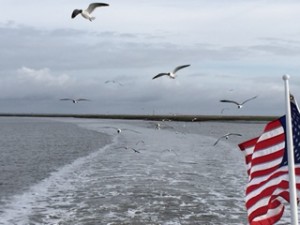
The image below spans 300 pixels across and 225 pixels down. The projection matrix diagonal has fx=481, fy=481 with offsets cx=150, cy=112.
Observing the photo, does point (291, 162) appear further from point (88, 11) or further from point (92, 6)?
point (92, 6)

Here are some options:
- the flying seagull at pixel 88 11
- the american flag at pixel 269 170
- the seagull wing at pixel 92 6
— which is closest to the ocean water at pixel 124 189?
the flying seagull at pixel 88 11

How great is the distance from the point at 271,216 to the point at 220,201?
13196 millimetres

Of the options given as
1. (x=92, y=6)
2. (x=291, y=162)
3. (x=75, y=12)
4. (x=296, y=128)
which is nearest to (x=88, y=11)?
(x=92, y=6)

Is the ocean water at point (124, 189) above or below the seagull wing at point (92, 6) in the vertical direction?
below

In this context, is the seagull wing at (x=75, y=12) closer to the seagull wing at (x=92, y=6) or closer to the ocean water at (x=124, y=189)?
the seagull wing at (x=92, y=6)

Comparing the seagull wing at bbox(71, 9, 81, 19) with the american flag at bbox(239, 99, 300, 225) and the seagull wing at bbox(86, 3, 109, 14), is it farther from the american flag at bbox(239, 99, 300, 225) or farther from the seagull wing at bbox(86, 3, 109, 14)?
the american flag at bbox(239, 99, 300, 225)

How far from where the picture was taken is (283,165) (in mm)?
9109

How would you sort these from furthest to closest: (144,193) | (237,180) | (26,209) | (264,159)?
(237,180), (144,193), (26,209), (264,159)

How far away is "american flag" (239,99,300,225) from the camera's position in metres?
8.91

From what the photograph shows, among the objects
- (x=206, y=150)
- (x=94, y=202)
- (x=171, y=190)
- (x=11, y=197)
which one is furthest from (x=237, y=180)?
(x=206, y=150)

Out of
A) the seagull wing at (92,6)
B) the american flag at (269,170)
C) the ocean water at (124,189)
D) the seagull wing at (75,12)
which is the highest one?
the seagull wing at (92,6)

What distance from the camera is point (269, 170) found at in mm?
8969

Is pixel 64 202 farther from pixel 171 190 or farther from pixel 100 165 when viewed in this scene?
pixel 100 165

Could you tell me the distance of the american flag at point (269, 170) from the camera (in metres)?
8.91
